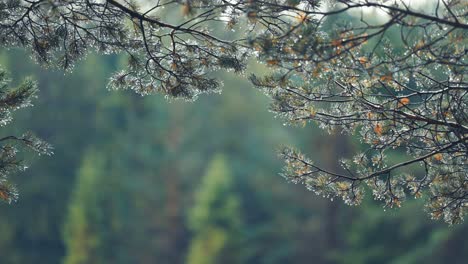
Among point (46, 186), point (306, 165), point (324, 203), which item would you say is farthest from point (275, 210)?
point (306, 165)

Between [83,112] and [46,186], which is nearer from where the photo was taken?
[46,186]

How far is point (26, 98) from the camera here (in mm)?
4766

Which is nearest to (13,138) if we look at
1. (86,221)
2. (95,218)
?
(86,221)

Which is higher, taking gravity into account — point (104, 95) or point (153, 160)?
point (104, 95)

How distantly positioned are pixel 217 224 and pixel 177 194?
451cm

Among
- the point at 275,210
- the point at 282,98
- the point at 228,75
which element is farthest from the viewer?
the point at 228,75

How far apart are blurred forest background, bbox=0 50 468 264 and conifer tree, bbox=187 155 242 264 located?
0.03 metres

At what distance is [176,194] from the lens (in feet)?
75.8

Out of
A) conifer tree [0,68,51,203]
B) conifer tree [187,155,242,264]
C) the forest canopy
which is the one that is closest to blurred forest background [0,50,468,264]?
conifer tree [187,155,242,264]

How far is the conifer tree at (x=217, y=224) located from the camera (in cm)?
1847

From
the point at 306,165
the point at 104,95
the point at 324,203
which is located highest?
the point at 104,95

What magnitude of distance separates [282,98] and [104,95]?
1941 centimetres

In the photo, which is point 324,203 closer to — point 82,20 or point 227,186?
point 227,186

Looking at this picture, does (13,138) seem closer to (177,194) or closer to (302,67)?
(302,67)
